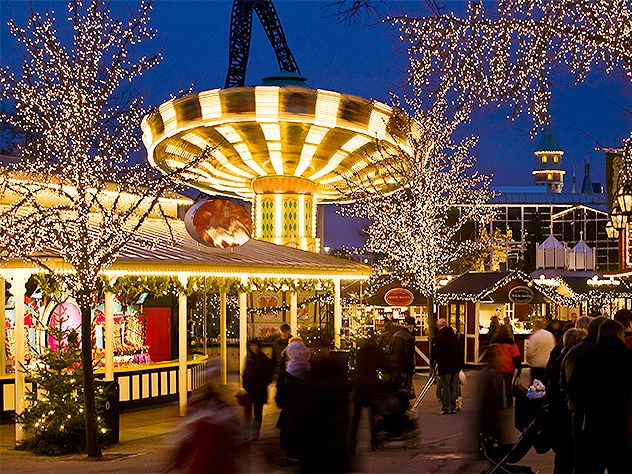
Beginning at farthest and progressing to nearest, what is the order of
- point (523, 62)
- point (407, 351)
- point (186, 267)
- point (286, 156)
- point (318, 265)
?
point (286, 156)
point (318, 265)
point (407, 351)
point (186, 267)
point (523, 62)

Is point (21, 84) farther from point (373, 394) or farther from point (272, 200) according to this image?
point (272, 200)

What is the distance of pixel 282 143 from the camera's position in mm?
27281

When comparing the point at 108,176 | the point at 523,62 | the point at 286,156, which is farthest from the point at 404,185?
the point at 523,62

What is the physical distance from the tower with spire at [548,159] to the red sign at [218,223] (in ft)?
449

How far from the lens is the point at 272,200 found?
95.9 ft

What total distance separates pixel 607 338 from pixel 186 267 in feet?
32.2

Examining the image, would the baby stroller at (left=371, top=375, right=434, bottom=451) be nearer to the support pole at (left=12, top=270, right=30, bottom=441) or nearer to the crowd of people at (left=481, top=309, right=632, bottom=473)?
the crowd of people at (left=481, top=309, right=632, bottom=473)

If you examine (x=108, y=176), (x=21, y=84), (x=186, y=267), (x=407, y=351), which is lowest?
(x=407, y=351)

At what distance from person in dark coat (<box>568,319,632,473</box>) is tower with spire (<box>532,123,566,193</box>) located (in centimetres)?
14658

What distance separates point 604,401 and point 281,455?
11.7ft

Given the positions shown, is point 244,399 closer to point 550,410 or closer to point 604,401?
point 550,410

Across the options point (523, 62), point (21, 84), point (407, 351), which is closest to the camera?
point (523, 62)

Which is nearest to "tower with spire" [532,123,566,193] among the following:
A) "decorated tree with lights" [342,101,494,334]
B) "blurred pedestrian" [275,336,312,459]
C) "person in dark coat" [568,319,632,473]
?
"decorated tree with lights" [342,101,494,334]

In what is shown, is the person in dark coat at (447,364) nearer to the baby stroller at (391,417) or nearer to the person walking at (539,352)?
the person walking at (539,352)
